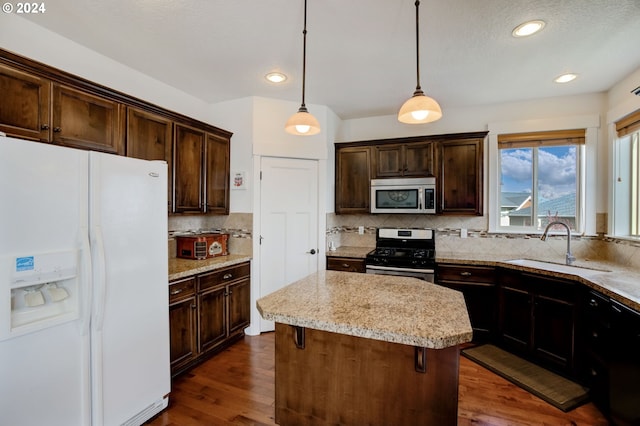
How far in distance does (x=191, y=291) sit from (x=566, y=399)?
10.00 ft

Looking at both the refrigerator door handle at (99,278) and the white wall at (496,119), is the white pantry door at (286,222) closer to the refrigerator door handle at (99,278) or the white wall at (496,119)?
the white wall at (496,119)

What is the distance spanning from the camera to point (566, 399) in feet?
7.20

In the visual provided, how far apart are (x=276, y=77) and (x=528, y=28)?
6.67ft

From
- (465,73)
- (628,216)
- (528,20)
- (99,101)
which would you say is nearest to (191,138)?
(99,101)

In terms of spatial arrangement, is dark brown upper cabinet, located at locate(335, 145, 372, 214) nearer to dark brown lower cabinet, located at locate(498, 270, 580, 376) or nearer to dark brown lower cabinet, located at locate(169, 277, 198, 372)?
dark brown lower cabinet, located at locate(498, 270, 580, 376)

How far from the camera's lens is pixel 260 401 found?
2189 mm

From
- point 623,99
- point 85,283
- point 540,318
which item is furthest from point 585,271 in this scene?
point 85,283

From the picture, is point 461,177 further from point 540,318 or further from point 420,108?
point 420,108

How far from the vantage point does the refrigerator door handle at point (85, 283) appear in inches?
63.9

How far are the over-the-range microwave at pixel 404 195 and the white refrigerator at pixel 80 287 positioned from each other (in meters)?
2.45

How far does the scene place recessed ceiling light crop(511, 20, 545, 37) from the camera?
6.54 ft

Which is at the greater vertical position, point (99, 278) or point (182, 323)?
point (99, 278)

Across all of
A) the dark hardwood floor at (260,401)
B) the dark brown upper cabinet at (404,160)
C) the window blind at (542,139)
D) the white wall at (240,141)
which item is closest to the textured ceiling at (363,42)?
the white wall at (240,141)

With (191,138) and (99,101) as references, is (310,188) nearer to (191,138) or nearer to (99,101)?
(191,138)
